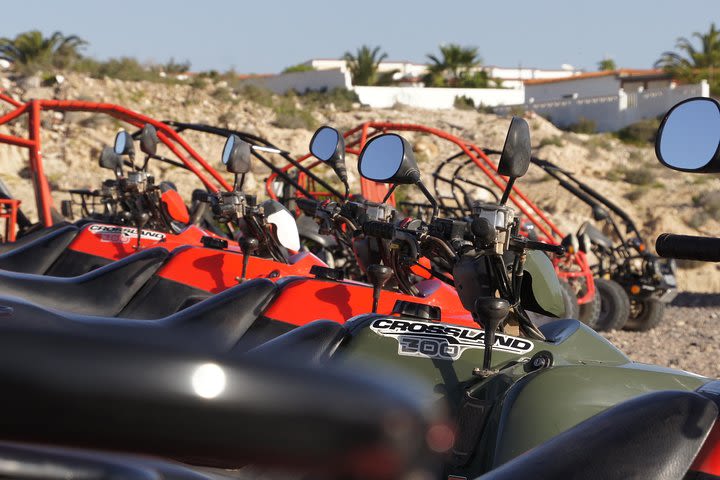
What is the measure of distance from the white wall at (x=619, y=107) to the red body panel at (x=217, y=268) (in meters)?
27.7

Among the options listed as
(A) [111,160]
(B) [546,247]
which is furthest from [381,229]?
(A) [111,160]

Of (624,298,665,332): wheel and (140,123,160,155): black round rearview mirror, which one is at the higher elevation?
(140,123,160,155): black round rearview mirror

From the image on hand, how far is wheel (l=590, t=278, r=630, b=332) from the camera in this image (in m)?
9.26

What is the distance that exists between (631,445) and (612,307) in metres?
8.17

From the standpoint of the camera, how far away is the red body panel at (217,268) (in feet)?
16.0

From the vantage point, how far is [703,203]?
23062 mm

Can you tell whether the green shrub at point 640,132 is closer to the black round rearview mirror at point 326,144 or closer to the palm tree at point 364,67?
the palm tree at point 364,67

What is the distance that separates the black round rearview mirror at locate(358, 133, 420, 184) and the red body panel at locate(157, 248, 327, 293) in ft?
3.83

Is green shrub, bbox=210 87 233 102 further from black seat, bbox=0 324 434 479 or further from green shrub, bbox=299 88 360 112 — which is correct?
black seat, bbox=0 324 434 479

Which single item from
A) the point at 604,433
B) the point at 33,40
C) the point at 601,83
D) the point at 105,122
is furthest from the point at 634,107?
the point at 604,433

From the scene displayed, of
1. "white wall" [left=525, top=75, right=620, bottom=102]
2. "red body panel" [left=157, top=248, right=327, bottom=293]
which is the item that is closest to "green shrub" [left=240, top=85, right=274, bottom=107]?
"white wall" [left=525, top=75, right=620, bottom=102]

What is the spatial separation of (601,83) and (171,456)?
4362 cm

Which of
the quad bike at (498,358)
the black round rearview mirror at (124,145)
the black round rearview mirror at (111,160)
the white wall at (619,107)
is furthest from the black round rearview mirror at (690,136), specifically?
the white wall at (619,107)

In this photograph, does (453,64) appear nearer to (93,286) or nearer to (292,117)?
(292,117)
